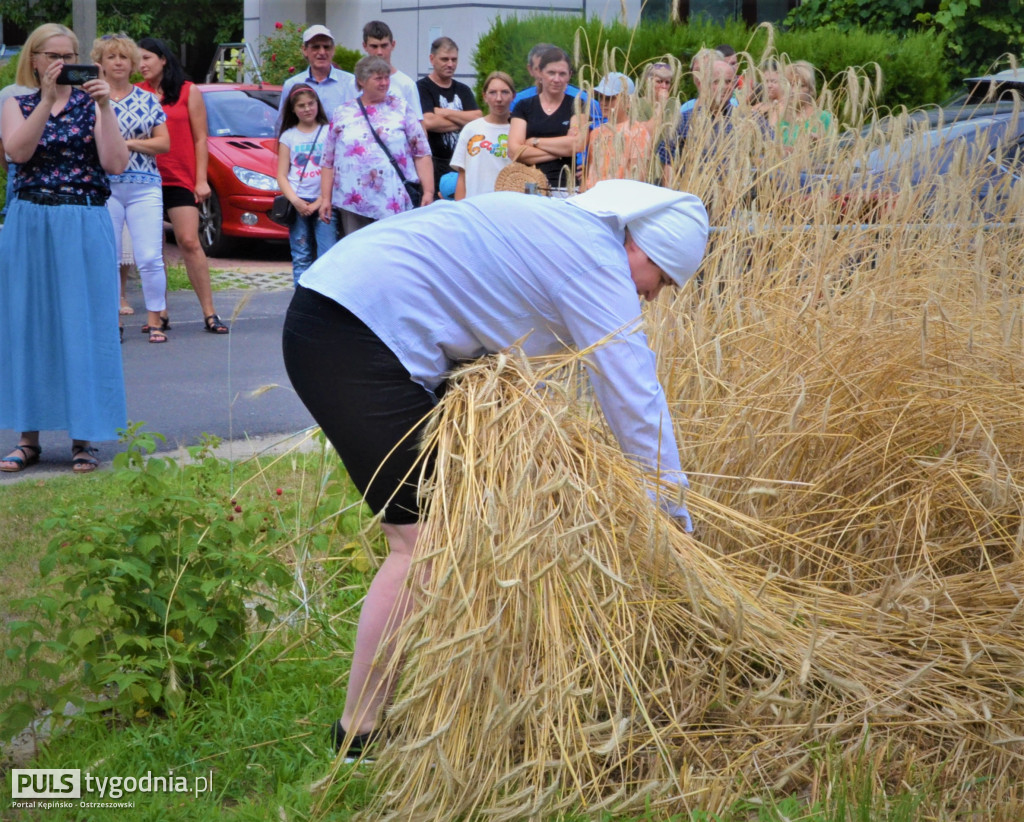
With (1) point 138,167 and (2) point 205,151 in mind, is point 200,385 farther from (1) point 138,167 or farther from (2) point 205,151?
(2) point 205,151

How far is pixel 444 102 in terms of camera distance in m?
9.14

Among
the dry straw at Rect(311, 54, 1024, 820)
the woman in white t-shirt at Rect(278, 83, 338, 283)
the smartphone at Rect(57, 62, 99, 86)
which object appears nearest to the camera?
the dry straw at Rect(311, 54, 1024, 820)

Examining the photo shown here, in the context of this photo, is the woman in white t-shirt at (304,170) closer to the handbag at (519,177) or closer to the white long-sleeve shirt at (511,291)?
the handbag at (519,177)

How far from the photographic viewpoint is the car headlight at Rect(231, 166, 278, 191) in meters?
11.5

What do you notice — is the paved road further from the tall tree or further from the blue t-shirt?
the tall tree

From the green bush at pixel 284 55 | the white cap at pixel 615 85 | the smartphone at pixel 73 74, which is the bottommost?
the white cap at pixel 615 85

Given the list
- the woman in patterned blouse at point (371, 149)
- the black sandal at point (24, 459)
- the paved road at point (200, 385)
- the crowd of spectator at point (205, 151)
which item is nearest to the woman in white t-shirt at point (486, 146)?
the crowd of spectator at point (205, 151)

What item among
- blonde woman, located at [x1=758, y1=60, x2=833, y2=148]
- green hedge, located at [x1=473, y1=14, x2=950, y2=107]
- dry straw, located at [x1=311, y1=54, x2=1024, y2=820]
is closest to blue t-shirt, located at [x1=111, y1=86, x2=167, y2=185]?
blonde woman, located at [x1=758, y1=60, x2=833, y2=148]

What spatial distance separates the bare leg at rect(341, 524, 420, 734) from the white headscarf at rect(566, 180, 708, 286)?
2.61 ft

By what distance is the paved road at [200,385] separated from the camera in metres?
5.80

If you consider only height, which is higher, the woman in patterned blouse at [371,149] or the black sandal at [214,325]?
the woman in patterned blouse at [371,149]

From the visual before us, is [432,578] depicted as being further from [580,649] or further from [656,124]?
[656,124]

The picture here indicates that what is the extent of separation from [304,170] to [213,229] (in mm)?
4762

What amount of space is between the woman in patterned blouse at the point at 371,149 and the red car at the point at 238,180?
4132 millimetres
